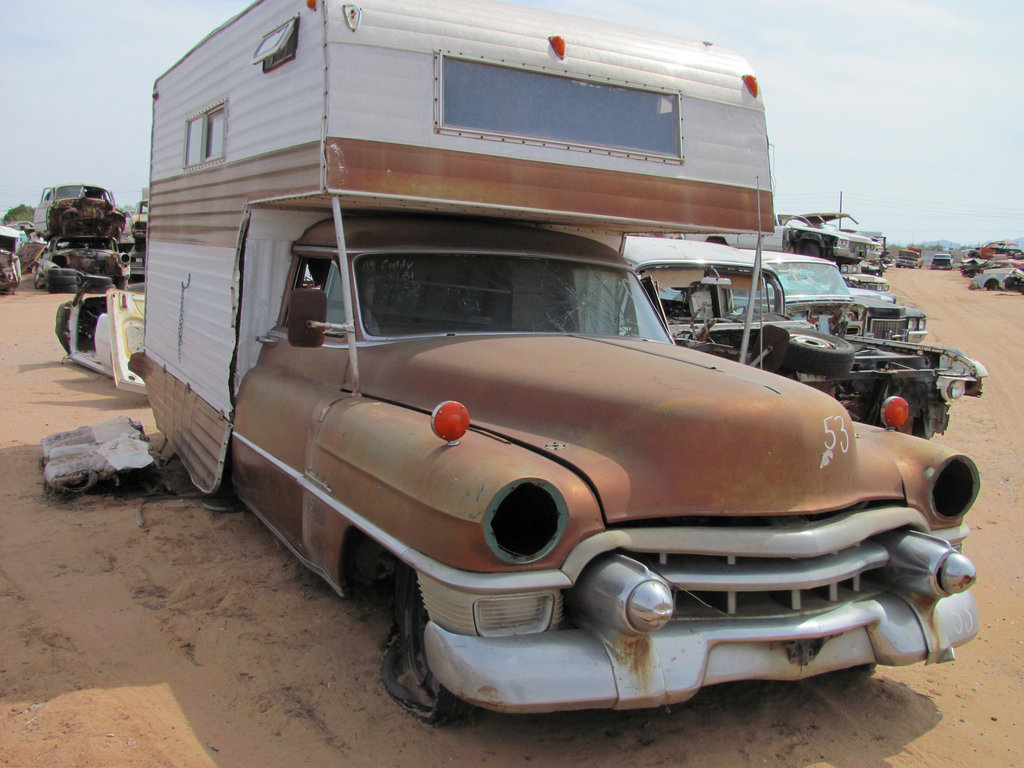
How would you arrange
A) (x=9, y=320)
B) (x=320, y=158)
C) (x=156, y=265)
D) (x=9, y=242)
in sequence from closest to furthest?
1. (x=320, y=158)
2. (x=156, y=265)
3. (x=9, y=320)
4. (x=9, y=242)

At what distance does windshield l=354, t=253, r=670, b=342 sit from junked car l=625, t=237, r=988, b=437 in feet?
3.67

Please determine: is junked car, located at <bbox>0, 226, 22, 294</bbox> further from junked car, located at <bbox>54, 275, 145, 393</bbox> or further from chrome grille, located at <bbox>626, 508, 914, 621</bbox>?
chrome grille, located at <bbox>626, 508, 914, 621</bbox>

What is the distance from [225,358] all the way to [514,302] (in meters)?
2.05

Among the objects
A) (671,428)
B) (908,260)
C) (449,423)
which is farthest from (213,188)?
(908,260)

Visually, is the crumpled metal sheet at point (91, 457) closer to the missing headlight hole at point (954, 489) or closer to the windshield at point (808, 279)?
the missing headlight hole at point (954, 489)

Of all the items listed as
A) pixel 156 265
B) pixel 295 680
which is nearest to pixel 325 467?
pixel 295 680

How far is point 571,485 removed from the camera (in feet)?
9.65

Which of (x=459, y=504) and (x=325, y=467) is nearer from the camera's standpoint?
(x=459, y=504)

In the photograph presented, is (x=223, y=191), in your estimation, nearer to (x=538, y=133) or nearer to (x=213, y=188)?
(x=213, y=188)

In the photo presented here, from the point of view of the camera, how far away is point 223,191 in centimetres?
555

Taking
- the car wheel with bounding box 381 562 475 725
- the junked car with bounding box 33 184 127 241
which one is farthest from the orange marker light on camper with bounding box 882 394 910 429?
the junked car with bounding box 33 184 127 241

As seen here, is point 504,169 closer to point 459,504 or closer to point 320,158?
point 320,158

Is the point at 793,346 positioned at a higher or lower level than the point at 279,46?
lower

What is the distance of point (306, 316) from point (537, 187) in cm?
129
